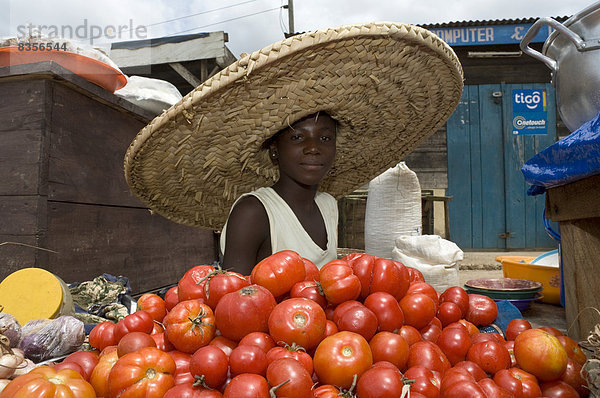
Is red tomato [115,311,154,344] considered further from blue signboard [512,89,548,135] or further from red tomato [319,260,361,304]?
blue signboard [512,89,548,135]

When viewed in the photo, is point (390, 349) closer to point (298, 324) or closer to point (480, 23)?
point (298, 324)

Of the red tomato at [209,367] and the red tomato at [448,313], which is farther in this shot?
the red tomato at [448,313]

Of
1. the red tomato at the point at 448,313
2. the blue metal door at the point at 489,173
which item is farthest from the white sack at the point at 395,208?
the blue metal door at the point at 489,173

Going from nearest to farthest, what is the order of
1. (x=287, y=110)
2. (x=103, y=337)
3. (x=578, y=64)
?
1. (x=103, y=337)
2. (x=578, y=64)
3. (x=287, y=110)

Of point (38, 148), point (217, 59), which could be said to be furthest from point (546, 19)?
point (217, 59)

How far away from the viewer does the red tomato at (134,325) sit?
944 mm

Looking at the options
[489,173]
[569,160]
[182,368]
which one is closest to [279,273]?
[182,368]

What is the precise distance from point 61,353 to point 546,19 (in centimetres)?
205

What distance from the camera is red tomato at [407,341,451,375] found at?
85 cm

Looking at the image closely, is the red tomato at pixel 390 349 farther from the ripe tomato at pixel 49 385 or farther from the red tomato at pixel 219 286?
the ripe tomato at pixel 49 385

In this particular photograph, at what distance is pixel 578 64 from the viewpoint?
4.38ft

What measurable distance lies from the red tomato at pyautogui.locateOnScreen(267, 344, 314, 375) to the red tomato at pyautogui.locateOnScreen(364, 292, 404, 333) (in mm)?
201

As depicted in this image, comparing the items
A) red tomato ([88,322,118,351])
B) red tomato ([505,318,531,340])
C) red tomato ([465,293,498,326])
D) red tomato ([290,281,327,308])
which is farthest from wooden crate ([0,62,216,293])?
red tomato ([505,318,531,340])

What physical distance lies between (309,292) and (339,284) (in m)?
0.09
